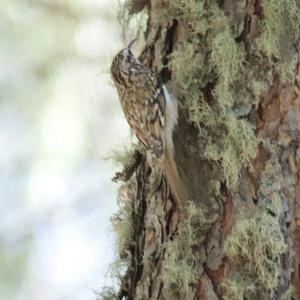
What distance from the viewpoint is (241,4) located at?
1.48 metres

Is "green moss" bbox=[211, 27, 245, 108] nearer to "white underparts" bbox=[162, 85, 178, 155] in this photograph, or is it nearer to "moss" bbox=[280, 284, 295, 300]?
"white underparts" bbox=[162, 85, 178, 155]

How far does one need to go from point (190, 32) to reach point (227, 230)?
1.19ft

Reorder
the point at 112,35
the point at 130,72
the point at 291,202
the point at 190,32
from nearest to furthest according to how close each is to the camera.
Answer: the point at 291,202
the point at 190,32
the point at 130,72
the point at 112,35

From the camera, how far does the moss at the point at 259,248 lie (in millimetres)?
1396

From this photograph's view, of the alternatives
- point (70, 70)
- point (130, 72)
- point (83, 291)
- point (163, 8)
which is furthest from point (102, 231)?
point (163, 8)

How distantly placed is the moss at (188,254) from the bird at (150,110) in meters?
0.04

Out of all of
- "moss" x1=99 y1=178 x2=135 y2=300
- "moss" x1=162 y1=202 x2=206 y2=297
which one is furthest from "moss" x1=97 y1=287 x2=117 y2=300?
"moss" x1=162 y1=202 x2=206 y2=297

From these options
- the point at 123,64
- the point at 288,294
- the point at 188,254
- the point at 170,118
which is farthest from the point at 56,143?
the point at 288,294

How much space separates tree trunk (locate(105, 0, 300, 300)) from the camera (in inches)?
55.5

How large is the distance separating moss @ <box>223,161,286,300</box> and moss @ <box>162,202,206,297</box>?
57 millimetres

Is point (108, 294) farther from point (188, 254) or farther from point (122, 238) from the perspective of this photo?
point (188, 254)

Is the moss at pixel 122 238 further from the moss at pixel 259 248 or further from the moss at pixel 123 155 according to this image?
the moss at pixel 259 248

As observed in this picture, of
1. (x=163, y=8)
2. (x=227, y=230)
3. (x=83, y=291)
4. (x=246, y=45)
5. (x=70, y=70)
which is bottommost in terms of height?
(x=227, y=230)

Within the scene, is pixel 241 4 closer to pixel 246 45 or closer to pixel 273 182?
pixel 246 45
